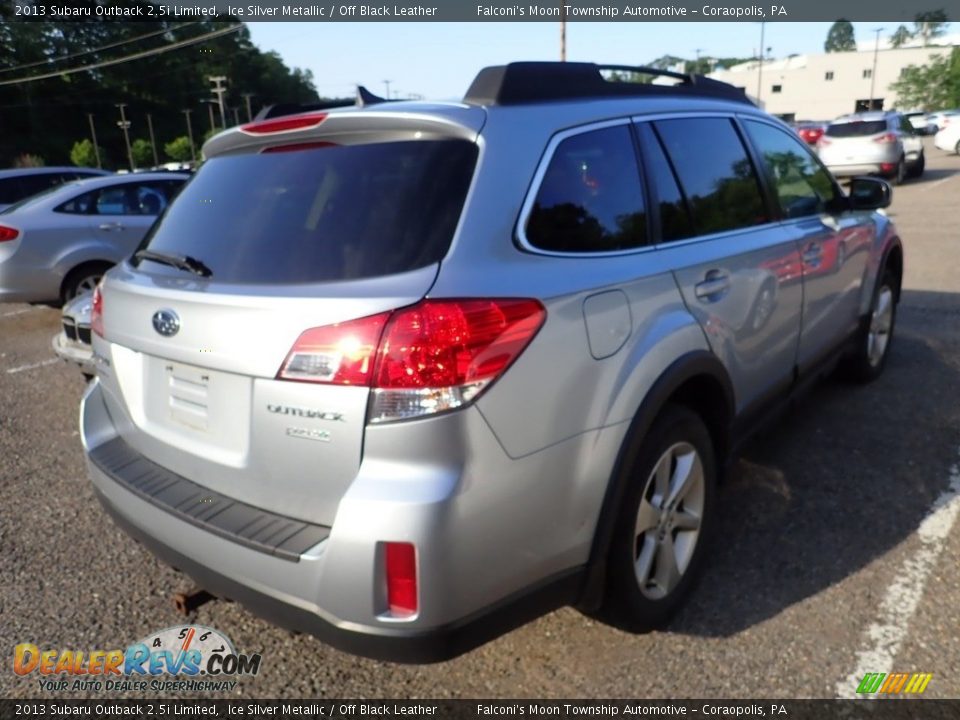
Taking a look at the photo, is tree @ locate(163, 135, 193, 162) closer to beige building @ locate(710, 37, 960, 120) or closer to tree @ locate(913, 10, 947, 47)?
beige building @ locate(710, 37, 960, 120)

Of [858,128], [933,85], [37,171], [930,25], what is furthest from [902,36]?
[37,171]

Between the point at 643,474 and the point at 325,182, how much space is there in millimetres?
1304

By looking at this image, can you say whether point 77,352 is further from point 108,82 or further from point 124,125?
point 108,82

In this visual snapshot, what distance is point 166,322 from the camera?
7.42 ft

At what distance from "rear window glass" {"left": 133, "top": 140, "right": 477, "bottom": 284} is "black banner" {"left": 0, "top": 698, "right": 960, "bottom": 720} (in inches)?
53.2

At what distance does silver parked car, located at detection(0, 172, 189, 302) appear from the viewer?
25.5ft

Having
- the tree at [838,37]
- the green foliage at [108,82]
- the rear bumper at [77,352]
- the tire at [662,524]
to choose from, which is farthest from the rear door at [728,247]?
the tree at [838,37]

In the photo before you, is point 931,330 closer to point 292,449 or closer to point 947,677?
point 947,677

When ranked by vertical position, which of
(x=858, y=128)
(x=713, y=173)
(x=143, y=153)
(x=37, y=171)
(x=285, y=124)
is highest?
(x=285, y=124)

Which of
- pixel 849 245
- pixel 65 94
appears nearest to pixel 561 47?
pixel 849 245

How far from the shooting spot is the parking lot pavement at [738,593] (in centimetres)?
252

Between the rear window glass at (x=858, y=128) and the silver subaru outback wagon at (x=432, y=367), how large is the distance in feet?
57.5

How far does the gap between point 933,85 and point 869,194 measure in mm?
76761

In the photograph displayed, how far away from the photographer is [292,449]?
1.99m
